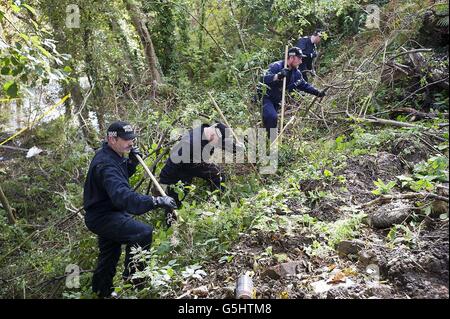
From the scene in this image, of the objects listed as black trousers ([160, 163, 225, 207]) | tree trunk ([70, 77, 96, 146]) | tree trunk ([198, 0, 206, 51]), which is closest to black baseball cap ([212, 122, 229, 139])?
black trousers ([160, 163, 225, 207])

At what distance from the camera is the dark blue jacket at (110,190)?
13.2 feet

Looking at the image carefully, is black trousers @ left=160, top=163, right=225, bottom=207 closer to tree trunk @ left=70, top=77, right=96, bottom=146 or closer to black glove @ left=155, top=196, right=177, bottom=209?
black glove @ left=155, top=196, right=177, bottom=209

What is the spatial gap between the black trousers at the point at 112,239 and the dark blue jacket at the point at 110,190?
0.10 metres

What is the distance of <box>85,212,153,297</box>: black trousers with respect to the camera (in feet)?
14.0

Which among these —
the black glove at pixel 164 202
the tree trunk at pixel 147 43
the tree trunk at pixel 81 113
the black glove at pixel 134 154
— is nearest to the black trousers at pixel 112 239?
the black glove at pixel 164 202

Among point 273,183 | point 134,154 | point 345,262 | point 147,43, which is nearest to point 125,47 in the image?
point 147,43

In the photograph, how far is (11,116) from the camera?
10.1 m

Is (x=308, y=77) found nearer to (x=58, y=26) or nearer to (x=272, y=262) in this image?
(x=58, y=26)

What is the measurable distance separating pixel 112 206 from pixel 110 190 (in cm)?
37

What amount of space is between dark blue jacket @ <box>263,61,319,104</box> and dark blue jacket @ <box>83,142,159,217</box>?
3056 millimetres
